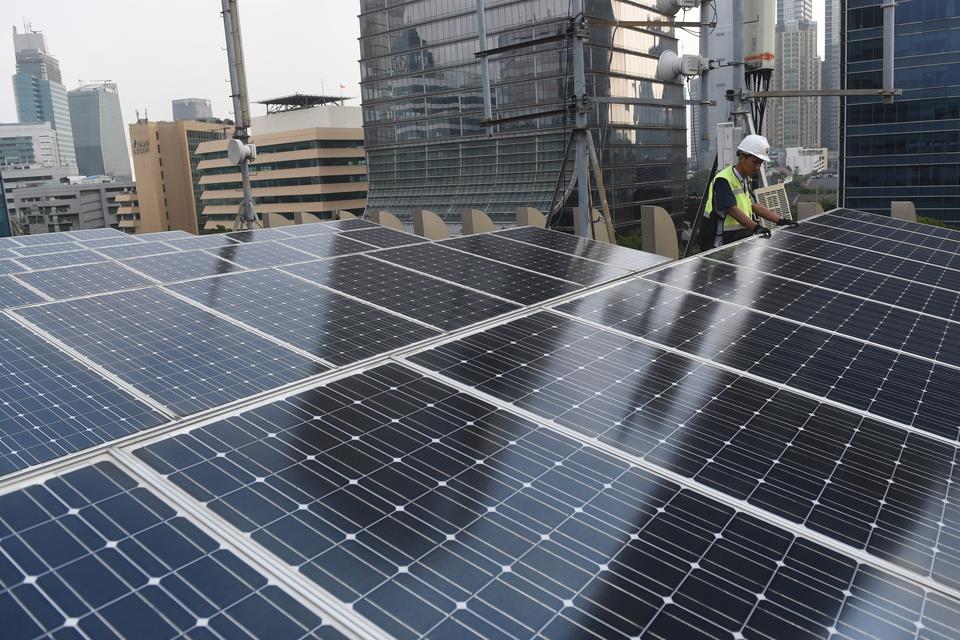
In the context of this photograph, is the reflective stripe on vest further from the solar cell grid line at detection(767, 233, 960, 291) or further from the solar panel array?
the solar panel array

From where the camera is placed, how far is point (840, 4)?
91500mm

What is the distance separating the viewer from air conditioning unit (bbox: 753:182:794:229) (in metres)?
14.2

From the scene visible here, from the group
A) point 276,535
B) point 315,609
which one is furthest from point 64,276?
point 315,609

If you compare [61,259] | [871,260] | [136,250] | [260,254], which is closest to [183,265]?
[260,254]

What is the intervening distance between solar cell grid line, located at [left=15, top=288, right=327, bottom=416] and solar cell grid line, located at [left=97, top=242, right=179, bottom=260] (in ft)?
12.6

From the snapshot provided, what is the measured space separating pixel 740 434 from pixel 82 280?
8.61m

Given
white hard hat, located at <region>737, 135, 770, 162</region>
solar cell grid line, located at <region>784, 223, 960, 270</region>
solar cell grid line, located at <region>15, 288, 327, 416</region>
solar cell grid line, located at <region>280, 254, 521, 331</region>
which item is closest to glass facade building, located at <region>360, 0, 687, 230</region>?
solar cell grid line, located at <region>784, 223, 960, 270</region>

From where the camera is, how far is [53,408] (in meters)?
5.20

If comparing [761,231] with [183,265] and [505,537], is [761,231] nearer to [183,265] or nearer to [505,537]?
[183,265]

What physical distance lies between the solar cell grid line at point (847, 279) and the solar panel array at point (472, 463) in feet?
2.00

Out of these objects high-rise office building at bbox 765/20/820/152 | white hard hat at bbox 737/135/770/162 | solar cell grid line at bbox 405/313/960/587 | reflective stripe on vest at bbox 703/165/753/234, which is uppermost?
high-rise office building at bbox 765/20/820/152

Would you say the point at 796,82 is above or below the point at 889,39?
above

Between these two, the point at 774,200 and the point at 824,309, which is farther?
the point at 774,200

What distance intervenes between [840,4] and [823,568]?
353 feet
